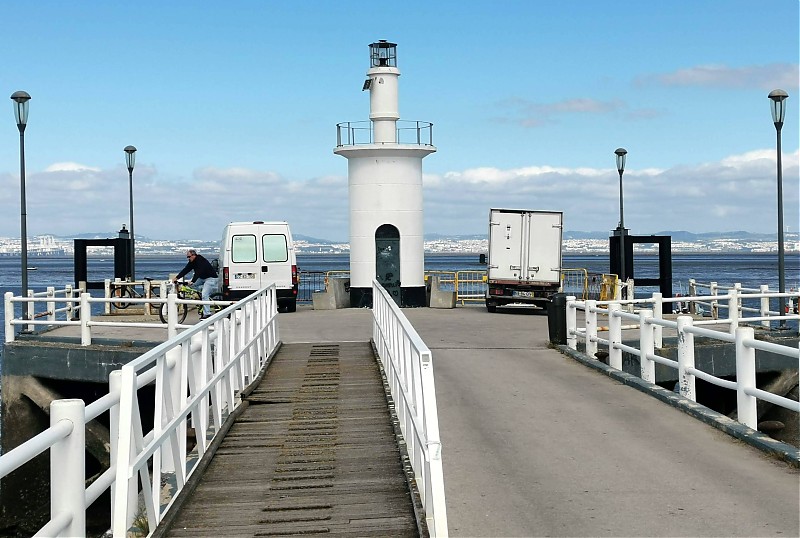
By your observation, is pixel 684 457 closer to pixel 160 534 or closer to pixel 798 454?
pixel 798 454

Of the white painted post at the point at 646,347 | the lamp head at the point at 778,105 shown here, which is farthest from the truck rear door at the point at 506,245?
the white painted post at the point at 646,347

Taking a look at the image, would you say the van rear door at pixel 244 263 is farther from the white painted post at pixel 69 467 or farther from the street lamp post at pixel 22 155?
the white painted post at pixel 69 467

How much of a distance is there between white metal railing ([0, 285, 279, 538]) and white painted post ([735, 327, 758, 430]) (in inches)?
212

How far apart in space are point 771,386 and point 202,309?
41.6 ft

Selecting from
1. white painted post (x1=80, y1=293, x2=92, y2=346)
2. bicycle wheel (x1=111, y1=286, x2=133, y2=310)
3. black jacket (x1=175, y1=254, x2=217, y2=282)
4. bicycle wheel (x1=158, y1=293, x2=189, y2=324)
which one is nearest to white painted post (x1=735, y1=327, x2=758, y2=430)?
white painted post (x1=80, y1=293, x2=92, y2=346)

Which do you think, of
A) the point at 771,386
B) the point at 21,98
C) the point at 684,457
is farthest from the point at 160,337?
the point at 684,457

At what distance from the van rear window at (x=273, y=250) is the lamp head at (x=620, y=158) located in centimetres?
1161

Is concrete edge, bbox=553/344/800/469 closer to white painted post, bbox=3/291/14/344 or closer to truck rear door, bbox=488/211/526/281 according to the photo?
white painted post, bbox=3/291/14/344

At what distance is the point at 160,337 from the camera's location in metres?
21.1

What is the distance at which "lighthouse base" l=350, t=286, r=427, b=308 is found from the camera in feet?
106

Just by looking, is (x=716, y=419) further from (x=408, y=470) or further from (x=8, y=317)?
(x=8, y=317)

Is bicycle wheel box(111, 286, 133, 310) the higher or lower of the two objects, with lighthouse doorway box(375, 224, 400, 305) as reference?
lower

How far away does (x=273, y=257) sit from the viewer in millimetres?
28734

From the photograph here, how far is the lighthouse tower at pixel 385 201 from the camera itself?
3180cm
